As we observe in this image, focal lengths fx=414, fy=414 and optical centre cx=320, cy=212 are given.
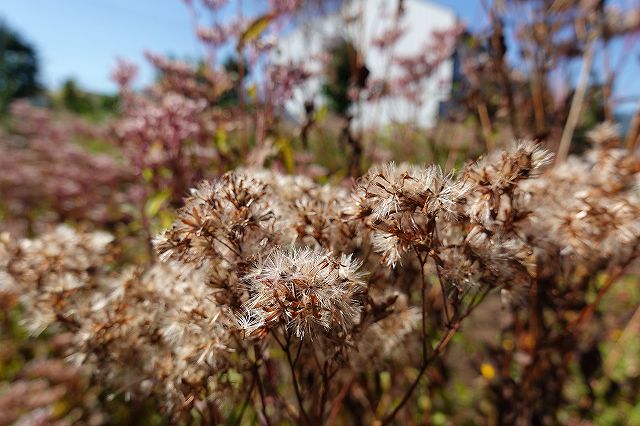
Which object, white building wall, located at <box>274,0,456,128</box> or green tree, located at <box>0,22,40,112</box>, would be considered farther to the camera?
green tree, located at <box>0,22,40,112</box>

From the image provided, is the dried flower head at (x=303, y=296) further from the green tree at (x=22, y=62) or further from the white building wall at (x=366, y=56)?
the green tree at (x=22, y=62)

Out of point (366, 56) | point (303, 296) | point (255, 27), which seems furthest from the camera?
point (366, 56)

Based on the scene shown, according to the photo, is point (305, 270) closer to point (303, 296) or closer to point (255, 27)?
point (303, 296)

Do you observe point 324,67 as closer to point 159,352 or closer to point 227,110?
point 227,110

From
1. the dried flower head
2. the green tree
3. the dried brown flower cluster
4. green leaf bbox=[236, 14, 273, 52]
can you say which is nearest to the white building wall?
green leaf bbox=[236, 14, 273, 52]

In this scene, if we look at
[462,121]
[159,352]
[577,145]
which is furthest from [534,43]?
[159,352]

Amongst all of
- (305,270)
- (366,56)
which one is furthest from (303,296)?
(366,56)

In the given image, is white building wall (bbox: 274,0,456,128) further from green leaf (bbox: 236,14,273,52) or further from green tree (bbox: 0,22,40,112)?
green tree (bbox: 0,22,40,112)

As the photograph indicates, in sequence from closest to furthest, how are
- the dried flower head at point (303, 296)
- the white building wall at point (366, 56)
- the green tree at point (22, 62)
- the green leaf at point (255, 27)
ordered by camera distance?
the dried flower head at point (303, 296)
the green leaf at point (255, 27)
the white building wall at point (366, 56)
the green tree at point (22, 62)

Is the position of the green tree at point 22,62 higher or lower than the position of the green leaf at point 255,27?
higher

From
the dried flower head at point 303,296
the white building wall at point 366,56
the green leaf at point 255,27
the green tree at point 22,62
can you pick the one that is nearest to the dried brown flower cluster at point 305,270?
the dried flower head at point 303,296
